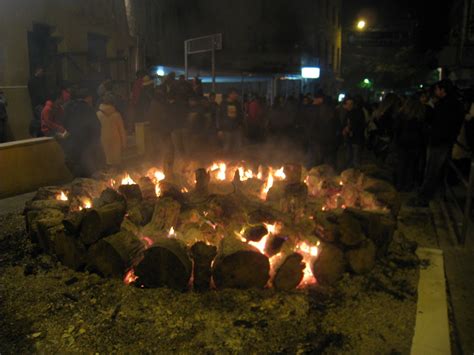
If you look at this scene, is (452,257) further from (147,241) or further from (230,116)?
(230,116)

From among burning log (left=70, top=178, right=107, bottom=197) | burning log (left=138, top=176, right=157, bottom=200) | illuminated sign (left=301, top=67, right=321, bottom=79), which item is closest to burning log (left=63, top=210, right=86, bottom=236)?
burning log (left=70, top=178, right=107, bottom=197)

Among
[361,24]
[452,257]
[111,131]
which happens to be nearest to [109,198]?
[111,131]

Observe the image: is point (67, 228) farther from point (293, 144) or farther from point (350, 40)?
point (350, 40)

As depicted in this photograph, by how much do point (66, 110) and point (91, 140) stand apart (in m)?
0.68

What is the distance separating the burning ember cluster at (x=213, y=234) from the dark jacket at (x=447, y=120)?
1847 millimetres

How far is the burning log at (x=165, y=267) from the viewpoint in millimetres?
4266

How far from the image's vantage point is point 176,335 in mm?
3619

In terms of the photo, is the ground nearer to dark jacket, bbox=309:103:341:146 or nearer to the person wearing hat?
dark jacket, bbox=309:103:341:146

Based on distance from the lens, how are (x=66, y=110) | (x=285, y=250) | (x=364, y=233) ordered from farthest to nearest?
(x=66, y=110) → (x=364, y=233) → (x=285, y=250)

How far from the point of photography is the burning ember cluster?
4.31 m

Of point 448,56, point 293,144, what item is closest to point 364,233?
point 293,144

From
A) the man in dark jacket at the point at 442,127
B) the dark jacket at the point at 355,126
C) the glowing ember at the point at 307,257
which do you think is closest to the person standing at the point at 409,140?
the man in dark jacket at the point at 442,127

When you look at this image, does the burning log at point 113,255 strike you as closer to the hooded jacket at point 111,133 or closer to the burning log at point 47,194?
the burning log at point 47,194

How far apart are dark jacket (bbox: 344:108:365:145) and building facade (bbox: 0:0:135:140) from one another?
22.6 feet
